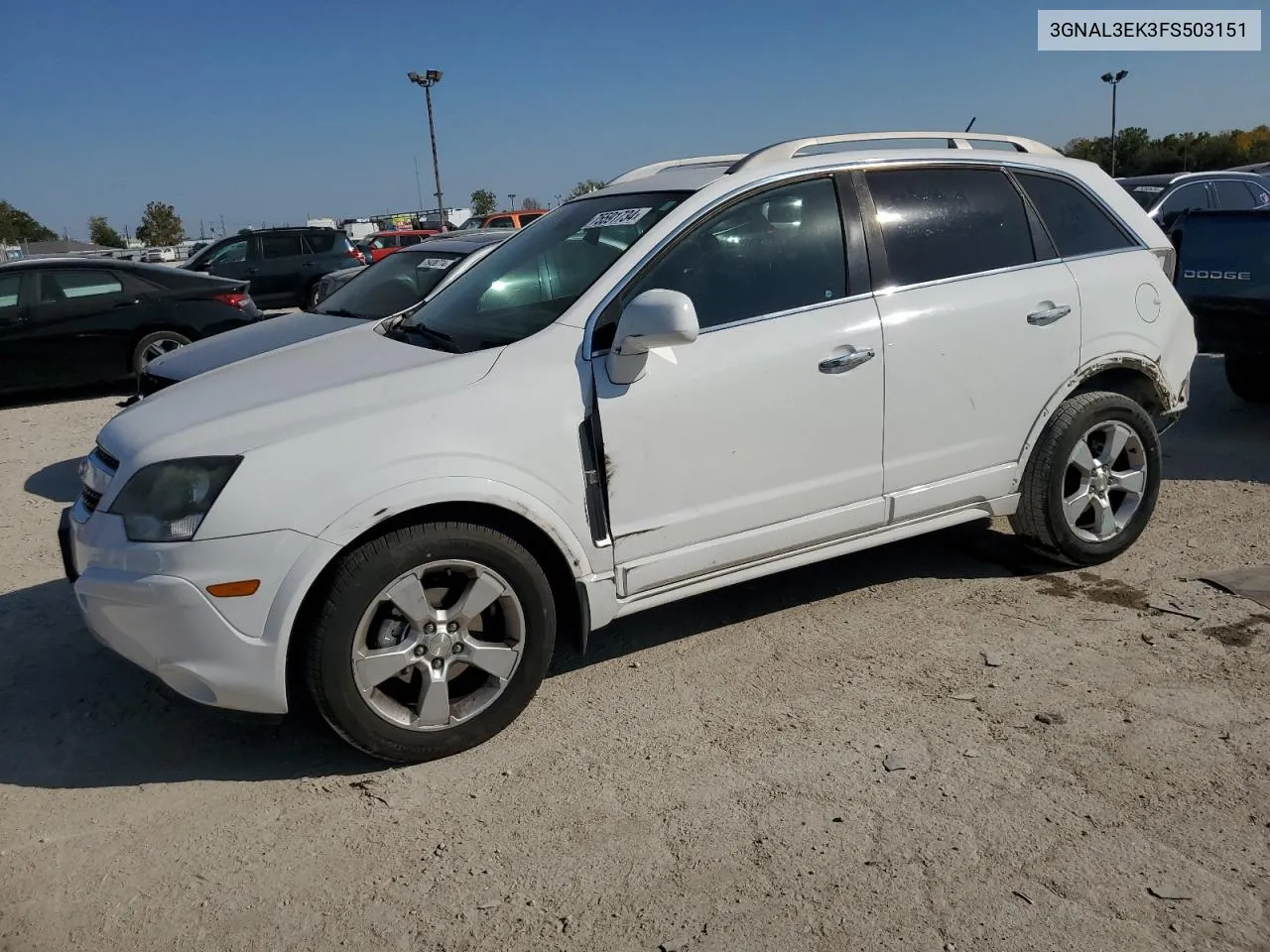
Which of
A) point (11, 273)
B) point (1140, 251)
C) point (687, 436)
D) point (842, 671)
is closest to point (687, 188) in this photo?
point (687, 436)

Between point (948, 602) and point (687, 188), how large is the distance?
6.65 ft

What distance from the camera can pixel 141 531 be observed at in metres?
3.06

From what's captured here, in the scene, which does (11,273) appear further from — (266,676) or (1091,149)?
(1091,149)

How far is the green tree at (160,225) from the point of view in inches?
3091

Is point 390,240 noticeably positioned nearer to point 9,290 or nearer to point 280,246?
point 280,246

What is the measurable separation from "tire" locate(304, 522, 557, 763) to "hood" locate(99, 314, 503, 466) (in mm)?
440

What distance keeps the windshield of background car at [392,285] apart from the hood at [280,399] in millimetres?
3490

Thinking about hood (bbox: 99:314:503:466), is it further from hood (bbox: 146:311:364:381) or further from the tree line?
the tree line

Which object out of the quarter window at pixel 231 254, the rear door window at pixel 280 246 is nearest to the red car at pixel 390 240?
the rear door window at pixel 280 246

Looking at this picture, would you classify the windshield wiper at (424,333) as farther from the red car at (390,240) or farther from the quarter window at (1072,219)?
the red car at (390,240)

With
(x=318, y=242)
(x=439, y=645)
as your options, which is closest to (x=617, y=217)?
(x=439, y=645)

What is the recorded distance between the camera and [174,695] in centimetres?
381

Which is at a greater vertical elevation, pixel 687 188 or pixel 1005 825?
pixel 687 188

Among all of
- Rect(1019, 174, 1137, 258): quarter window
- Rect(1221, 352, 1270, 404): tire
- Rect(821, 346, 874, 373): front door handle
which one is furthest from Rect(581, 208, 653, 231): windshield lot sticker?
Rect(1221, 352, 1270, 404): tire
